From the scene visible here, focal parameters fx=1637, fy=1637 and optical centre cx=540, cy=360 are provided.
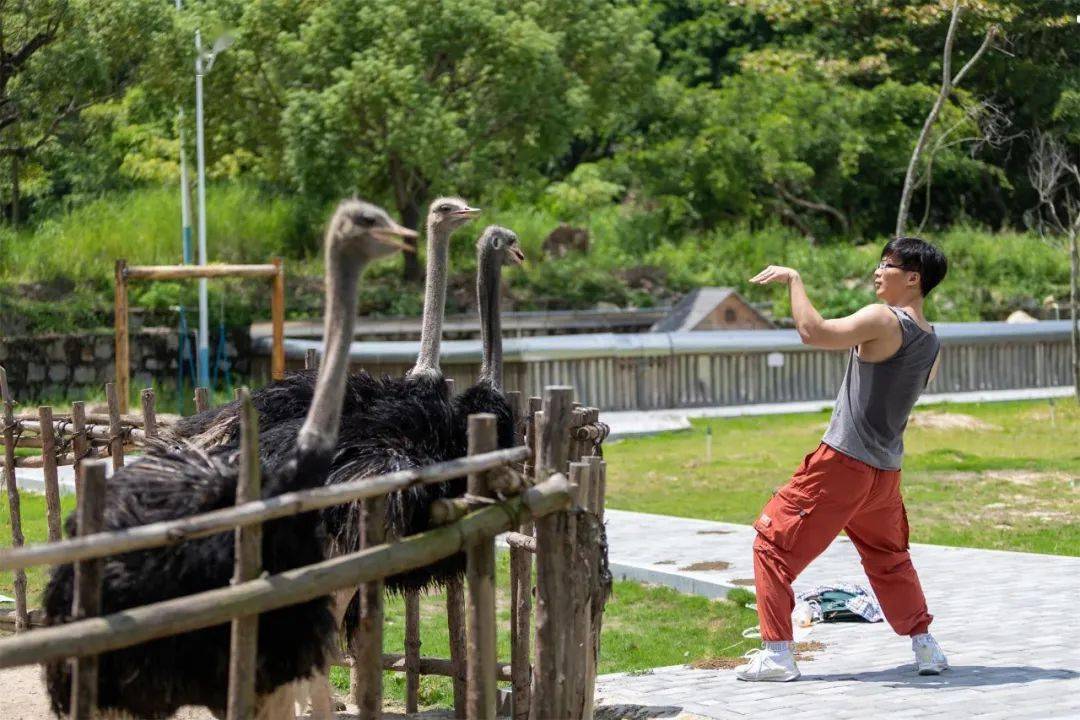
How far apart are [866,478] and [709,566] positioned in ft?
10.1

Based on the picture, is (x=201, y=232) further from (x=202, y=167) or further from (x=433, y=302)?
(x=433, y=302)

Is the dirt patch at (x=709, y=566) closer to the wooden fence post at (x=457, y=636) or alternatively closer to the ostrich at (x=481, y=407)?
the ostrich at (x=481, y=407)

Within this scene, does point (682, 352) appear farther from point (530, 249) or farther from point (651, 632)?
point (651, 632)

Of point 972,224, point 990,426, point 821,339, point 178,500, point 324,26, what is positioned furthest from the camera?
point 972,224

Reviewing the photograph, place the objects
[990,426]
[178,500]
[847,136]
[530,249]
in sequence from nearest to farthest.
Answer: [178,500]
[990,426]
[530,249]
[847,136]

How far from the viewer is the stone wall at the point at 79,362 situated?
1819 cm

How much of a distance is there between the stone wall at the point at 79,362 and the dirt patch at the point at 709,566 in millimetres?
10937

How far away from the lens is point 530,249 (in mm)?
24406

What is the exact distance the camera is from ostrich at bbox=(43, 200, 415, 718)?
402 centimetres

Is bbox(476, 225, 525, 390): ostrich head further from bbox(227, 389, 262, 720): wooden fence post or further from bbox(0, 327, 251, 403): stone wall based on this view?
bbox(0, 327, 251, 403): stone wall

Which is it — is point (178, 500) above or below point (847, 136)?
below

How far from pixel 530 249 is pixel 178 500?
66.7 feet

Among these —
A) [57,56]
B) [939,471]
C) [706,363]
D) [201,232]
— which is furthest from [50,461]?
[201,232]

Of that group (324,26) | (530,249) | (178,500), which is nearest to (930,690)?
(178,500)
